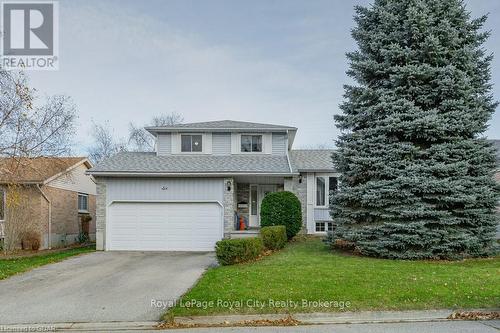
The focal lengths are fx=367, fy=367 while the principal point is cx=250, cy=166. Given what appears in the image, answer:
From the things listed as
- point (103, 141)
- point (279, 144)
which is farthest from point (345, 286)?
point (103, 141)

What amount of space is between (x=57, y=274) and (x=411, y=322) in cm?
921

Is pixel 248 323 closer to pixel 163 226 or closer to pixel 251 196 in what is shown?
pixel 163 226

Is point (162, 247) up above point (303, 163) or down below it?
below

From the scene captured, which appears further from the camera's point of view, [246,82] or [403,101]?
Result: [246,82]

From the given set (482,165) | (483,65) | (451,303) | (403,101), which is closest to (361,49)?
(403,101)

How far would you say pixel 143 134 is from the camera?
39281mm

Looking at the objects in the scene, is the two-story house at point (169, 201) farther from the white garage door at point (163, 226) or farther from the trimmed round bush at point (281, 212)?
the trimmed round bush at point (281, 212)

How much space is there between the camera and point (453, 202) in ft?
36.6

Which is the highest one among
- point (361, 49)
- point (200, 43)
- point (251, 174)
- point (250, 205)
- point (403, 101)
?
point (200, 43)

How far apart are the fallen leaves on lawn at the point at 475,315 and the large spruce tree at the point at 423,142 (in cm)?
467

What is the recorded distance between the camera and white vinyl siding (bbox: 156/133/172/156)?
18234mm

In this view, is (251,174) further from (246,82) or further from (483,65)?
(483,65)

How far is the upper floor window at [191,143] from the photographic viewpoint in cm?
1825

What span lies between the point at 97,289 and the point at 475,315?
7680 millimetres
